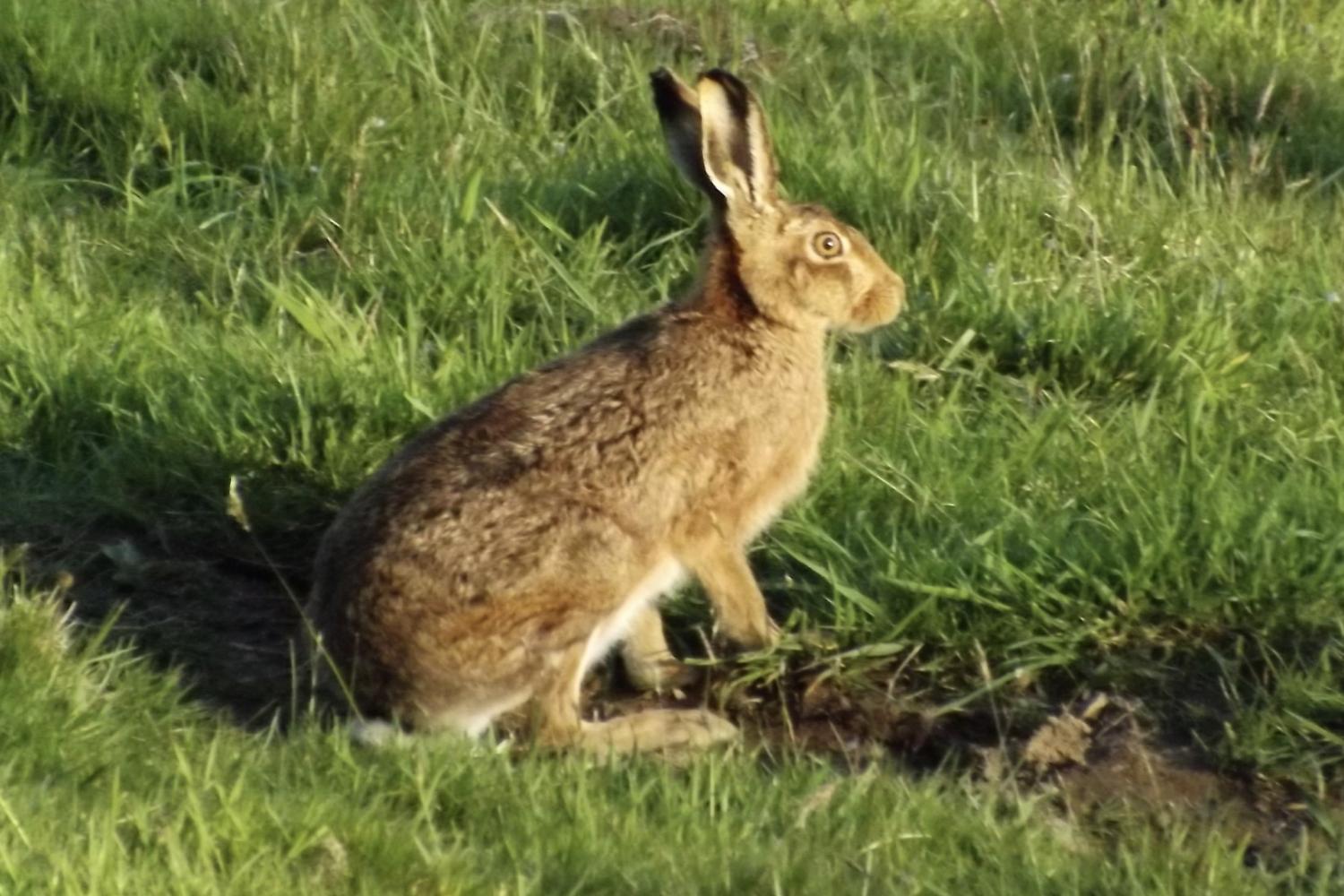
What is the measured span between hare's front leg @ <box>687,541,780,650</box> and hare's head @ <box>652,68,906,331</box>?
0.62 meters

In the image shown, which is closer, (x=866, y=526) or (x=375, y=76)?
(x=866, y=526)

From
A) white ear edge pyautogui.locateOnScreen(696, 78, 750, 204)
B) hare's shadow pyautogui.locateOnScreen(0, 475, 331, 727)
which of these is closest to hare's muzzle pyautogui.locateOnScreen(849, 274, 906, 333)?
white ear edge pyautogui.locateOnScreen(696, 78, 750, 204)

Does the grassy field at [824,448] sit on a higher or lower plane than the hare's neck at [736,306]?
lower

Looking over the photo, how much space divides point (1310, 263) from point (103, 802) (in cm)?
348

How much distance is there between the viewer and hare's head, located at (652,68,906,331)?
4.80m

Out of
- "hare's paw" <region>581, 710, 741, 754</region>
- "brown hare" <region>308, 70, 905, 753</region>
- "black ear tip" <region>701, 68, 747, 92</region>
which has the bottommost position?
"hare's paw" <region>581, 710, 741, 754</region>

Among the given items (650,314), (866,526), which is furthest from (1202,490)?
(650,314)

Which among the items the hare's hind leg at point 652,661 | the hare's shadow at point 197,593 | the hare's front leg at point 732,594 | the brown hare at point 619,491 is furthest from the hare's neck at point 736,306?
the hare's shadow at point 197,593

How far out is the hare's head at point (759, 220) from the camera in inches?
189

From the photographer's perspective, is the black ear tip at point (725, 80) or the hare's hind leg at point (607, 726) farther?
the black ear tip at point (725, 80)

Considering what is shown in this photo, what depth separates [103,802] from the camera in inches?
139

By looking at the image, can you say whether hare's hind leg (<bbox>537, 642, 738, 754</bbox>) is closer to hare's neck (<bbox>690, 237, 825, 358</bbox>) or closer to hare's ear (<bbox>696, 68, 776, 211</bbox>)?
hare's neck (<bbox>690, 237, 825, 358</bbox>)

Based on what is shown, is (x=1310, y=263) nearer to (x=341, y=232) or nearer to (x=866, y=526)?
(x=866, y=526)

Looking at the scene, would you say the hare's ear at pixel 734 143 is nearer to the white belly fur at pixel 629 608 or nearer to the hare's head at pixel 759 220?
the hare's head at pixel 759 220
